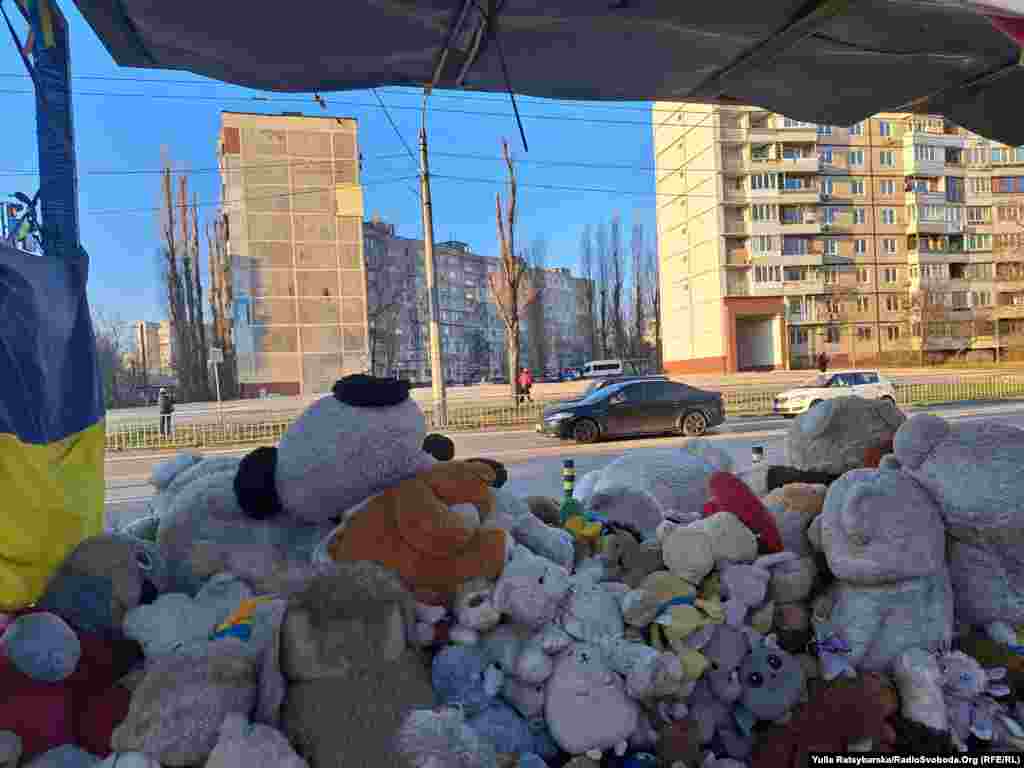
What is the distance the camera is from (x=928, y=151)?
4669cm

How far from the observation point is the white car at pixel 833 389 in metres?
17.3

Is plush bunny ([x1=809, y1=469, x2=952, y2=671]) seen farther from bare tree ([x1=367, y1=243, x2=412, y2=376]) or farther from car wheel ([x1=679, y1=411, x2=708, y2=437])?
bare tree ([x1=367, y1=243, x2=412, y2=376])

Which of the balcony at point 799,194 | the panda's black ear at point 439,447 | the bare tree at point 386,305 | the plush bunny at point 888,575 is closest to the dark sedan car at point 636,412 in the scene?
the panda's black ear at point 439,447

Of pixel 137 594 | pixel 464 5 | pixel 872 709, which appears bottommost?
pixel 872 709

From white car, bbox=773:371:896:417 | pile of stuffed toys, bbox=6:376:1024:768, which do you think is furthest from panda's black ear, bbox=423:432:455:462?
white car, bbox=773:371:896:417

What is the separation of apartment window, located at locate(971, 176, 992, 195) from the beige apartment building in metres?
0.10

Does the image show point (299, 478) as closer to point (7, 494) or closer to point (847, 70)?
point (7, 494)

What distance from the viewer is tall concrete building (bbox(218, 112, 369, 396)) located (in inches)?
1692

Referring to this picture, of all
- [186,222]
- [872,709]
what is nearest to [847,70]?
[872,709]

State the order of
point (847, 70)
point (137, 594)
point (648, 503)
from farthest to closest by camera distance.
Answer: point (847, 70) → point (648, 503) → point (137, 594)

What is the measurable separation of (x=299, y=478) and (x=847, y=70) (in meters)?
3.01

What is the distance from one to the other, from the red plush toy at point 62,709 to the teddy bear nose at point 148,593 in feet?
0.98

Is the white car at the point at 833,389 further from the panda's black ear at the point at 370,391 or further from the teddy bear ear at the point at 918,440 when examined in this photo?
the panda's black ear at the point at 370,391

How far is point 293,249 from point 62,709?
154 feet
